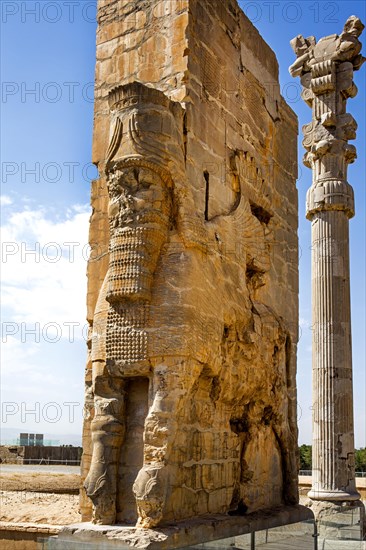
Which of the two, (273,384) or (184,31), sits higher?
(184,31)

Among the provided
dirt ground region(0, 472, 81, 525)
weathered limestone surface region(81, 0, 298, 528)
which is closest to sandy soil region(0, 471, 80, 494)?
dirt ground region(0, 472, 81, 525)

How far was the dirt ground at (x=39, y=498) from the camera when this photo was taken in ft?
28.8

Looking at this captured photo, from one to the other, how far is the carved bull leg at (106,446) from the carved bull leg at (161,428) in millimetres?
315

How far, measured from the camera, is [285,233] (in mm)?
6746

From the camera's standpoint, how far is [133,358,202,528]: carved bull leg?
4.23 m

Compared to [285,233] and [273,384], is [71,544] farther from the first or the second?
[285,233]

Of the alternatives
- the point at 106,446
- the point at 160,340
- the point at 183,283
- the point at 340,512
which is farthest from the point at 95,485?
the point at 340,512

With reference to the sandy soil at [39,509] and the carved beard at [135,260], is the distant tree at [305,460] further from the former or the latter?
the carved beard at [135,260]

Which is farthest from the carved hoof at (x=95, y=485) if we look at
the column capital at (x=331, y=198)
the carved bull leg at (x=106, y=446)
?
the column capital at (x=331, y=198)

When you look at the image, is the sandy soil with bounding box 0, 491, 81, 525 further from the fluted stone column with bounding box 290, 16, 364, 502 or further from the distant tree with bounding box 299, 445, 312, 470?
the distant tree with bounding box 299, 445, 312, 470

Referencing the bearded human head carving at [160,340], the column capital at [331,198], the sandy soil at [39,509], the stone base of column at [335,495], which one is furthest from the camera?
the column capital at [331,198]

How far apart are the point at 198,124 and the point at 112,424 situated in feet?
7.20

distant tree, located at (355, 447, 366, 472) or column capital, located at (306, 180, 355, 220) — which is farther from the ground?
column capital, located at (306, 180, 355, 220)

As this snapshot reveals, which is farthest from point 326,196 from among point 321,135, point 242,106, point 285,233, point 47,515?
point 47,515
